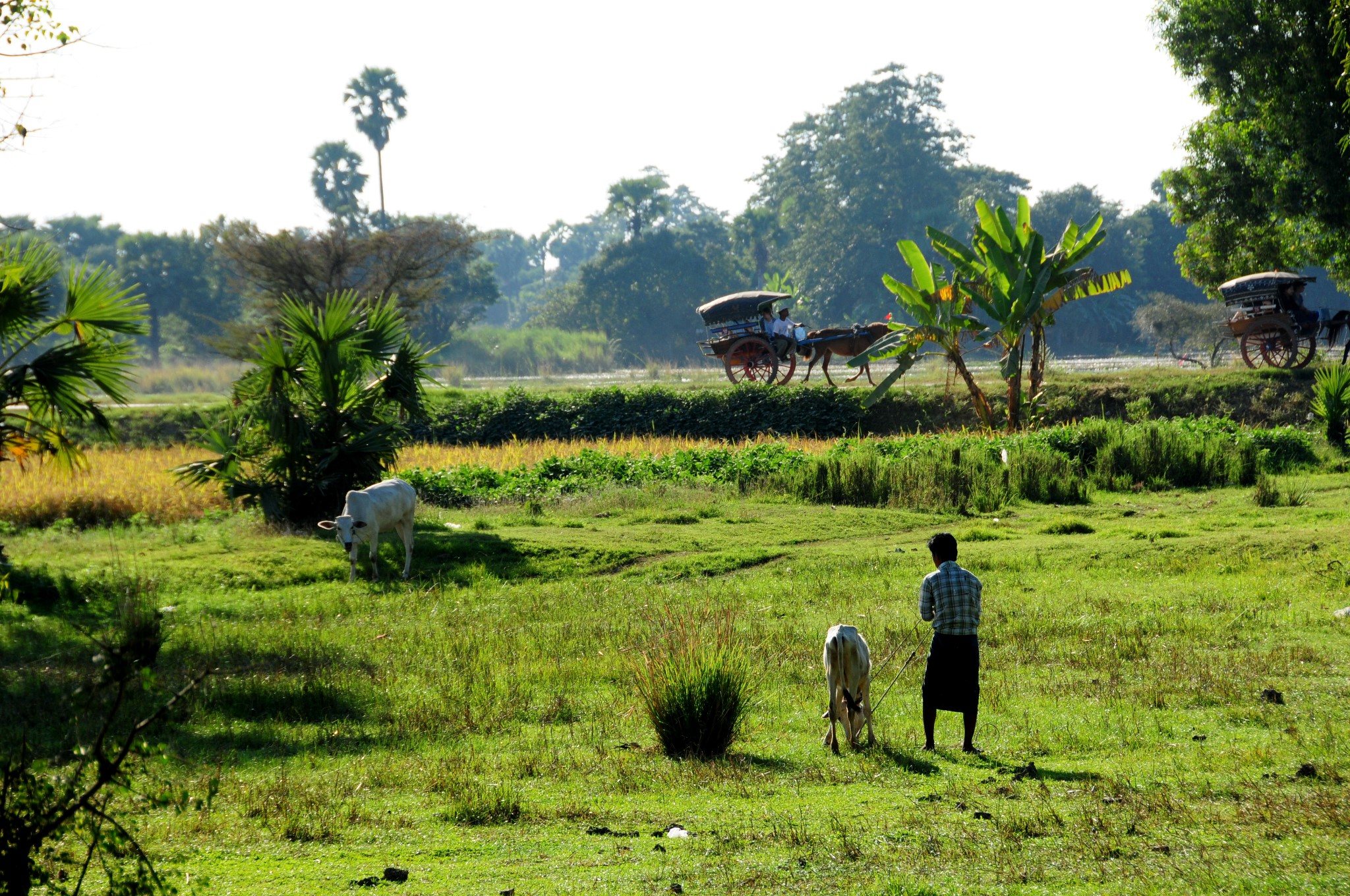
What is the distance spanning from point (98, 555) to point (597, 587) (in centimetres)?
659

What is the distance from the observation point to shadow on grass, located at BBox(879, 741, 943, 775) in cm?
689

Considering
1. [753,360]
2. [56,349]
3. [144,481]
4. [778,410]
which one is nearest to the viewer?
[56,349]

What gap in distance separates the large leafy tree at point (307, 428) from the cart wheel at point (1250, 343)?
68.6ft

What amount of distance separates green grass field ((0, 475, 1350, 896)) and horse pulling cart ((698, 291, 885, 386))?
1626 centimetres

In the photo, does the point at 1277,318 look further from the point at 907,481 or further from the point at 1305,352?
the point at 907,481

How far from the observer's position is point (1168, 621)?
34.9ft

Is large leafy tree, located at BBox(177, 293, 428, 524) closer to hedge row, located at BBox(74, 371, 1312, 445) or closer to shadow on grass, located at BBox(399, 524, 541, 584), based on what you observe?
shadow on grass, located at BBox(399, 524, 541, 584)

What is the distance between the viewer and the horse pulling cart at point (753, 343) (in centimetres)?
3297

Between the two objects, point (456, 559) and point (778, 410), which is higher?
point (778, 410)

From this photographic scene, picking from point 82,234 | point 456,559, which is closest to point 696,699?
point 456,559

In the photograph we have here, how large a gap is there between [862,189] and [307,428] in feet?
197

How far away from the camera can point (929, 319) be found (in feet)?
80.3

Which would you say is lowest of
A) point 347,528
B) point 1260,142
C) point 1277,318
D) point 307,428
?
point 347,528

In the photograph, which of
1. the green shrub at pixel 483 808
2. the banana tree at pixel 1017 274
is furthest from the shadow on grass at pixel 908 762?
Result: the banana tree at pixel 1017 274
